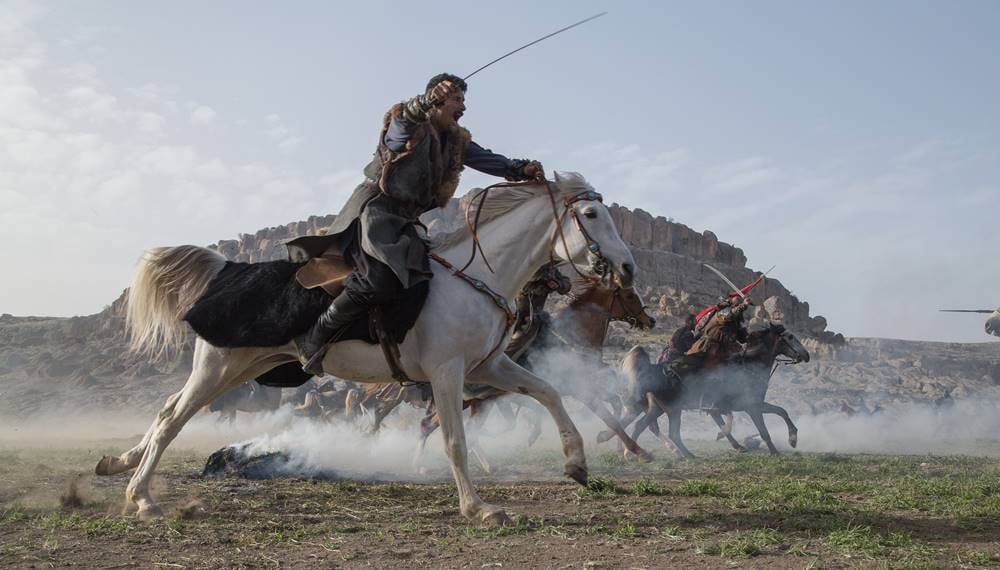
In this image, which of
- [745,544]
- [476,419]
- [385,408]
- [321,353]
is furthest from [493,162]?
[385,408]

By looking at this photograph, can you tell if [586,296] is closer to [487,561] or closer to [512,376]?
[512,376]

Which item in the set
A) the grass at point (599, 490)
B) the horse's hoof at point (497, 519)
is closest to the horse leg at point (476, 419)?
the grass at point (599, 490)

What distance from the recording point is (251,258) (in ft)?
371

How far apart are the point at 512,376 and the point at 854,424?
79.6ft

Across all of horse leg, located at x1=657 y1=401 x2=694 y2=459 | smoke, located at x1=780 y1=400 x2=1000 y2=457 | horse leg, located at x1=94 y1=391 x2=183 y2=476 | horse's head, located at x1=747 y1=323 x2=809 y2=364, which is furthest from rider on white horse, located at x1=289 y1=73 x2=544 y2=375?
smoke, located at x1=780 y1=400 x2=1000 y2=457

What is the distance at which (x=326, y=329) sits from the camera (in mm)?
6438

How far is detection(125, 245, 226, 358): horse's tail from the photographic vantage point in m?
7.30

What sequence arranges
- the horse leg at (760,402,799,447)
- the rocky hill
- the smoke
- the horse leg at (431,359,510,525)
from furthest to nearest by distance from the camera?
the rocky hill < the smoke < the horse leg at (760,402,799,447) < the horse leg at (431,359,510,525)

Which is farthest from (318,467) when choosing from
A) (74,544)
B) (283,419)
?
(283,419)

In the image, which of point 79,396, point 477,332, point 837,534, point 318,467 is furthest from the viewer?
point 79,396

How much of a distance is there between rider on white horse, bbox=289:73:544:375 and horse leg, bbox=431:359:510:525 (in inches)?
26.6

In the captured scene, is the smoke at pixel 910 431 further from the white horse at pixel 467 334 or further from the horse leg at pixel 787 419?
the white horse at pixel 467 334

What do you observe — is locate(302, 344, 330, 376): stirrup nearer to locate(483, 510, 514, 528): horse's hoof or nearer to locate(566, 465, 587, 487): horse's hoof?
locate(483, 510, 514, 528): horse's hoof

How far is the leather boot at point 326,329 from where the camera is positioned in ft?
20.6
